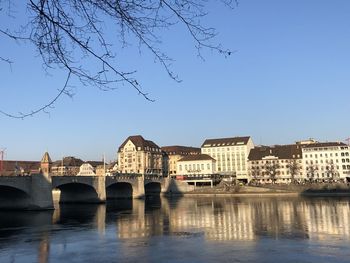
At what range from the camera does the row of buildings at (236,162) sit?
394 feet

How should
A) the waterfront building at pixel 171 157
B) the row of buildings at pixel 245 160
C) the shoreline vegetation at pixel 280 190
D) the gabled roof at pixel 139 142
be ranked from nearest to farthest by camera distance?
the shoreline vegetation at pixel 280 190, the row of buildings at pixel 245 160, the gabled roof at pixel 139 142, the waterfront building at pixel 171 157

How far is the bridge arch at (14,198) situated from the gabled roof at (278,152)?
80.8m

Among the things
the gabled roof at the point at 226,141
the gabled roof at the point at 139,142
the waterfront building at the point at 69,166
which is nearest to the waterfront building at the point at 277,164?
the gabled roof at the point at 226,141

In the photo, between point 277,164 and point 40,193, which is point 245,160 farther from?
point 40,193

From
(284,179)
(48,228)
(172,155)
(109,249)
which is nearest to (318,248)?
(109,249)

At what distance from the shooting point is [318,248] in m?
21.5

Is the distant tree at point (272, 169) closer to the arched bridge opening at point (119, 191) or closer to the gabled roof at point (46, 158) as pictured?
the arched bridge opening at point (119, 191)

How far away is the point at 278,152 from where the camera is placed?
130 m

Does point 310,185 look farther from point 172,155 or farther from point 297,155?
point 172,155

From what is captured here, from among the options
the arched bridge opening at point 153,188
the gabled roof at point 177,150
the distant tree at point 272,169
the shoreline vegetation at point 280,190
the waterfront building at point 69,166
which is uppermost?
the gabled roof at point 177,150

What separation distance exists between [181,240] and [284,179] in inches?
4109

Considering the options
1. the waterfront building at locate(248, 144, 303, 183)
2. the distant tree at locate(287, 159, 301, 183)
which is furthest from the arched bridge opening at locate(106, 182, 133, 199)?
the distant tree at locate(287, 159, 301, 183)

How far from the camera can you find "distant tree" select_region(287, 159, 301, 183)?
117119 mm

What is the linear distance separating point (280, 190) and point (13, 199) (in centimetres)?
5454
